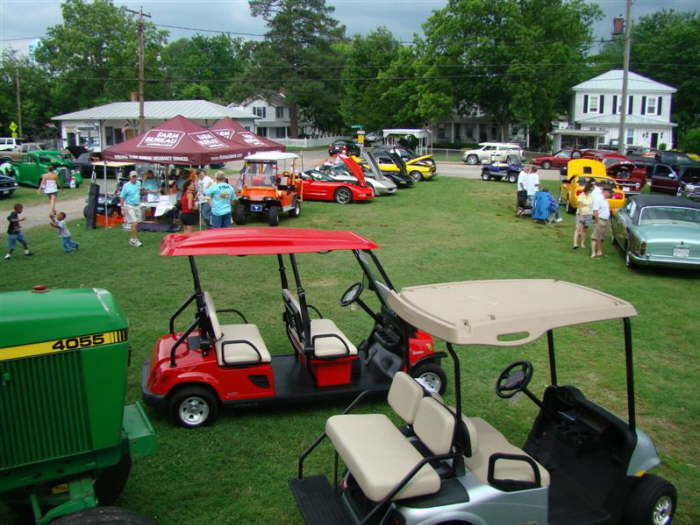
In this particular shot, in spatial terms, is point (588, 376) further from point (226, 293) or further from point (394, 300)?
point (226, 293)

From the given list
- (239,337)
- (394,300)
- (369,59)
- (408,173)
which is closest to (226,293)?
(239,337)

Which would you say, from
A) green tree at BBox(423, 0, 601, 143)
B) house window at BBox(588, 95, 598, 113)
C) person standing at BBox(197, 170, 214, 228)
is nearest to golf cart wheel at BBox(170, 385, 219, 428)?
person standing at BBox(197, 170, 214, 228)

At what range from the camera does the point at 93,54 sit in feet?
197

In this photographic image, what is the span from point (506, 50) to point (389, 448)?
5112 centimetres

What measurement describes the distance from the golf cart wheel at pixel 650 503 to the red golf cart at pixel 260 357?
225 centimetres

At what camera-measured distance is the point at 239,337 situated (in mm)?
6605

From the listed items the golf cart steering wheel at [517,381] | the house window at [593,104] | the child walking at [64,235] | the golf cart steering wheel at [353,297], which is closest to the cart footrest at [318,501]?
the golf cart steering wheel at [517,381]

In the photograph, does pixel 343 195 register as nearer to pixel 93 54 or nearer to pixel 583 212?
pixel 583 212

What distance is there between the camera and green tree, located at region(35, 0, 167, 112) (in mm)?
58750

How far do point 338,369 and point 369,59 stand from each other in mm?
59936

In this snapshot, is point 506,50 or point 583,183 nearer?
point 583,183

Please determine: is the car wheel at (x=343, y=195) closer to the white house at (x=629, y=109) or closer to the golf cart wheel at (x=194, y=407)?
the golf cart wheel at (x=194, y=407)

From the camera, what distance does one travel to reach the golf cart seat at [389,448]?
3.85 meters

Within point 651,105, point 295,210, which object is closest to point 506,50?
point 651,105
